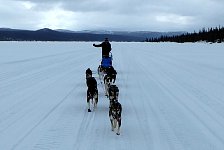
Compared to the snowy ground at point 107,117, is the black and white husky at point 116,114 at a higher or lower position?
higher

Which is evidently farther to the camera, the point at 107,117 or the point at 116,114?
the point at 107,117

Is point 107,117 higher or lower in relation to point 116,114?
lower

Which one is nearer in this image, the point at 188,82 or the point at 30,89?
Result: the point at 30,89

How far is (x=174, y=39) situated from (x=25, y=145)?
477 feet

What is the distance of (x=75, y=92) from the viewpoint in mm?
13086

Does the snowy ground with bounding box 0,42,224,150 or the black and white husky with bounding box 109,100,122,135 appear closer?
the snowy ground with bounding box 0,42,224,150

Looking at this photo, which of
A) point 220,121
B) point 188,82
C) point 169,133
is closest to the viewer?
point 169,133

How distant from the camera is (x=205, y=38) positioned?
4326 inches

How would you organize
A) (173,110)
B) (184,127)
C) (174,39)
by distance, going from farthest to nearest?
(174,39), (173,110), (184,127)

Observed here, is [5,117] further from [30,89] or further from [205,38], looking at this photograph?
[205,38]

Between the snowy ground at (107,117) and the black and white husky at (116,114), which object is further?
→ the black and white husky at (116,114)

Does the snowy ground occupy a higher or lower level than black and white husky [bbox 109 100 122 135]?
lower

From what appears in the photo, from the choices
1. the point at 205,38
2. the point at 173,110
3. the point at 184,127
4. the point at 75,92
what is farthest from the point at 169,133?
the point at 205,38

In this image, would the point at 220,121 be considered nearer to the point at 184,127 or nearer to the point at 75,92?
the point at 184,127
